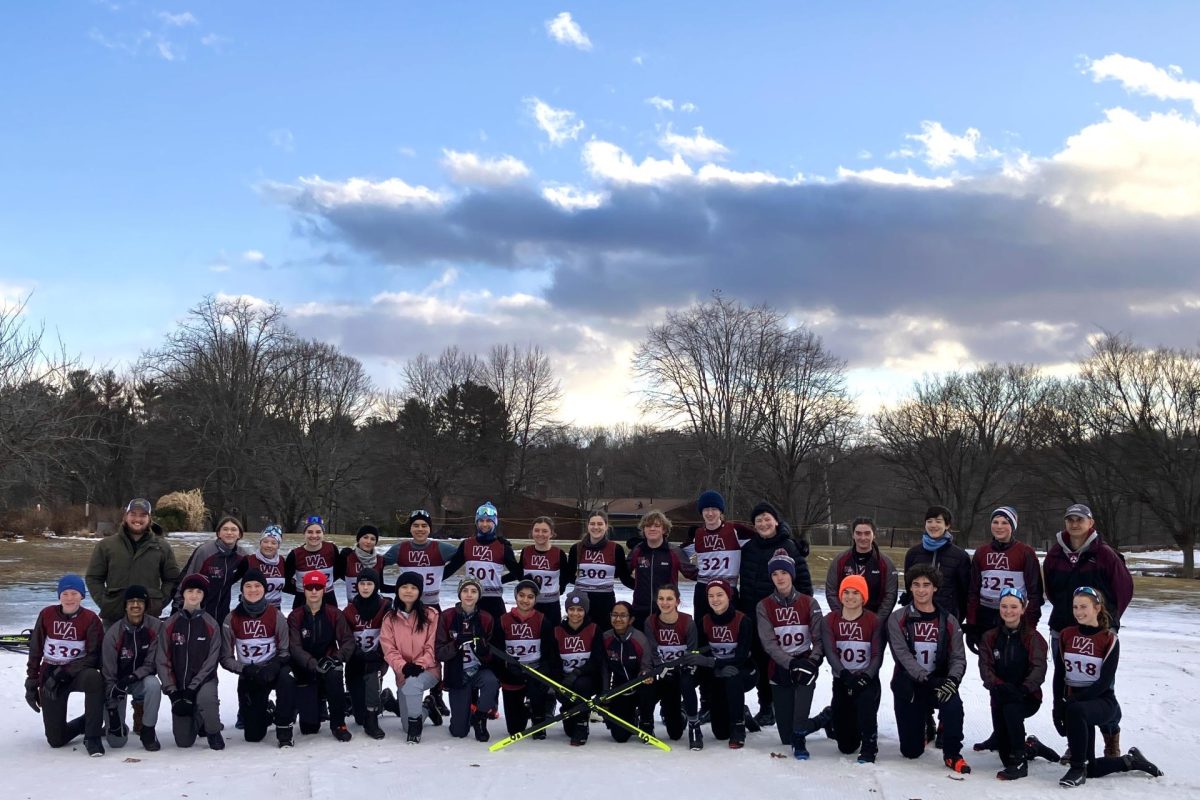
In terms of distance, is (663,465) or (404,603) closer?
(404,603)

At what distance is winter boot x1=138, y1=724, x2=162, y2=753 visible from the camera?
6691mm

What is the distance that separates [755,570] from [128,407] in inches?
2288

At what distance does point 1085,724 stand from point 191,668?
19.7 ft

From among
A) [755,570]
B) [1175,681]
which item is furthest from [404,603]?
[1175,681]

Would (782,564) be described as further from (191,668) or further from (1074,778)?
(191,668)

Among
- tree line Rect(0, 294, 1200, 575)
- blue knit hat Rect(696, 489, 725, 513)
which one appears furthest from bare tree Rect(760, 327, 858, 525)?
blue knit hat Rect(696, 489, 725, 513)

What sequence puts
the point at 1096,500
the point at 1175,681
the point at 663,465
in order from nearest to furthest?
the point at 1175,681 → the point at 1096,500 → the point at 663,465

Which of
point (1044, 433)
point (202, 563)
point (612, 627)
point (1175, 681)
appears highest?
point (1044, 433)

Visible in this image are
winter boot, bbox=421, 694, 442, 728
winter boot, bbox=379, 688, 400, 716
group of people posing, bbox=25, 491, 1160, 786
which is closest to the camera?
group of people posing, bbox=25, 491, 1160, 786

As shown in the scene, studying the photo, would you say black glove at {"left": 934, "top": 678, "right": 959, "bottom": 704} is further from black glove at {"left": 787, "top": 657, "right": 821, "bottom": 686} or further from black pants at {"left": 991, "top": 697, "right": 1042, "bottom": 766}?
black glove at {"left": 787, "top": 657, "right": 821, "bottom": 686}

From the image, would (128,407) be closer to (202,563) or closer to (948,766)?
(202,563)

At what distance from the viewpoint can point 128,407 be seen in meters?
58.0

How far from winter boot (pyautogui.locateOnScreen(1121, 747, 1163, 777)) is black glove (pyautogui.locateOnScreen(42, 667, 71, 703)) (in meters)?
7.11

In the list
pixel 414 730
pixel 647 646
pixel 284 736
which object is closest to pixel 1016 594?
pixel 647 646
